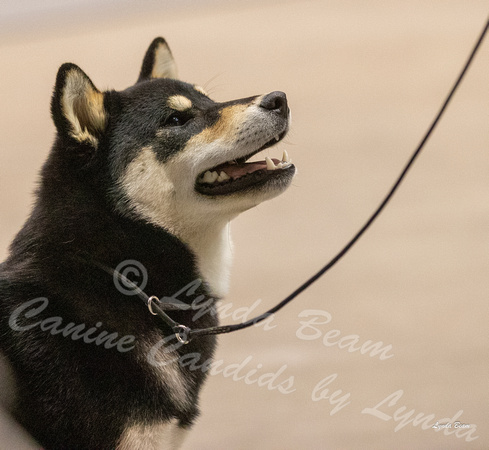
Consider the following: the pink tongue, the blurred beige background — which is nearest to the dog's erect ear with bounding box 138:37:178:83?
the pink tongue

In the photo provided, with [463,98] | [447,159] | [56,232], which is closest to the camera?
[56,232]

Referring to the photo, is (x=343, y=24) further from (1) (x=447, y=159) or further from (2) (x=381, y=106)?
(1) (x=447, y=159)

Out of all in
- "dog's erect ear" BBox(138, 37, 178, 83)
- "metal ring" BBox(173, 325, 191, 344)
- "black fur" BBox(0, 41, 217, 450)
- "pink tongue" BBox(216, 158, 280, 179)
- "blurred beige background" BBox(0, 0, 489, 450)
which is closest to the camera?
"black fur" BBox(0, 41, 217, 450)

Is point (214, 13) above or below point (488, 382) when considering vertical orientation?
above

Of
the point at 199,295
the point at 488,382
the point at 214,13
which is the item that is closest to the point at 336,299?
the point at 488,382

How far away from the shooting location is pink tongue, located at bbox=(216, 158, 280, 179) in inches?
84.2

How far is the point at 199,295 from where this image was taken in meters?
2.07

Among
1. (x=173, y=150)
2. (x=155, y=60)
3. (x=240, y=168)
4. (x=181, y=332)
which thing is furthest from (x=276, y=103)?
(x=181, y=332)

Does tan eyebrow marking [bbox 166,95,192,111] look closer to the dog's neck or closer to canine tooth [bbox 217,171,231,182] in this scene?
canine tooth [bbox 217,171,231,182]

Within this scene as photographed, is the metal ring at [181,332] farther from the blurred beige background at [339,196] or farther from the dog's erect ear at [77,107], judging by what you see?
the blurred beige background at [339,196]

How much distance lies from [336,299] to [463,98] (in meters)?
3.35

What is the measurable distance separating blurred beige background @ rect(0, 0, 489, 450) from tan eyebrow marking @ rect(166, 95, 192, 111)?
152 cm

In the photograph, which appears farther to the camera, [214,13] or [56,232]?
[214,13]

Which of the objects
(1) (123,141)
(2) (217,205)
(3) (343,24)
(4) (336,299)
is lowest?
(4) (336,299)
